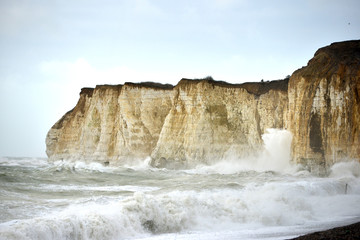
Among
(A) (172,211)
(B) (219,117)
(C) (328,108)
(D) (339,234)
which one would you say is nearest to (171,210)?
(A) (172,211)

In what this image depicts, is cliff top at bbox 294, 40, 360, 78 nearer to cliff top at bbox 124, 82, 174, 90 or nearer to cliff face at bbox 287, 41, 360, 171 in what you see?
cliff face at bbox 287, 41, 360, 171

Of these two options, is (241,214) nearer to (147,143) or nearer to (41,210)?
(41,210)

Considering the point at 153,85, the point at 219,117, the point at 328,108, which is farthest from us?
the point at 153,85

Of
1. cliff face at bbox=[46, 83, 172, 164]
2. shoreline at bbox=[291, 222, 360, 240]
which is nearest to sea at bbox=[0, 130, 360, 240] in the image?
shoreline at bbox=[291, 222, 360, 240]

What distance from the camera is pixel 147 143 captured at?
37.0 meters

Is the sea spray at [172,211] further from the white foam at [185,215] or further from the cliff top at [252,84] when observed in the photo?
the cliff top at [252,84]

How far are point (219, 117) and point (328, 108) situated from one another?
1148cm

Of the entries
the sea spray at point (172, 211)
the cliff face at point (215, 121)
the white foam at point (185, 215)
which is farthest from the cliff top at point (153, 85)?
the white foam at point (185, 215)

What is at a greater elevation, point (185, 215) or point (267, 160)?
point (267, 160)

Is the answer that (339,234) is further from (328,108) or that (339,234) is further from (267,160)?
Result: (267,160)

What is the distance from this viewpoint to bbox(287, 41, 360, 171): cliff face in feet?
72.8

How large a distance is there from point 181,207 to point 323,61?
16.0 meters

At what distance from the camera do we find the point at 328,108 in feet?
76.4

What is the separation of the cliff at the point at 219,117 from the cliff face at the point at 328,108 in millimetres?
51
